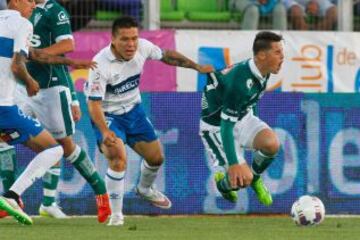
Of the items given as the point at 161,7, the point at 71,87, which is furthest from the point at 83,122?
the point at 161,7

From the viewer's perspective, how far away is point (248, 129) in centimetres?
1329

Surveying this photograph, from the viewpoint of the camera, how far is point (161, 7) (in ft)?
58.2

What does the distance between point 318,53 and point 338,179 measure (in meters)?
3.06

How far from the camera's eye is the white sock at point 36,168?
1183cm

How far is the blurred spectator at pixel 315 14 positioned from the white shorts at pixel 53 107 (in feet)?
17.2

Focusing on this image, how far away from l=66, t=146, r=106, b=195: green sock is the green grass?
38cm

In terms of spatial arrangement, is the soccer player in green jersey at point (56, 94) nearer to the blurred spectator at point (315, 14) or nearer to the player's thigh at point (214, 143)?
the player's thigh at point (214, 143)

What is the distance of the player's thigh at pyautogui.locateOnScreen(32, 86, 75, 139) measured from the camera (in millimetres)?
13219

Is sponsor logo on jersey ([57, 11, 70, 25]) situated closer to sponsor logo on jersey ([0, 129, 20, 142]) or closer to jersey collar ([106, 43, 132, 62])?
jersey collar ([106, 43, 132, 62])

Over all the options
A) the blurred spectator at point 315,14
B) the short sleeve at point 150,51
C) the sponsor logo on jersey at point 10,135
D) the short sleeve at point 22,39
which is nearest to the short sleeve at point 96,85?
the short sleeve at point 150,51

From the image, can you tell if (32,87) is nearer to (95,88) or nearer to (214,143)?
(95,88)

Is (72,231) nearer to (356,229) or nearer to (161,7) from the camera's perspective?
(356,229)

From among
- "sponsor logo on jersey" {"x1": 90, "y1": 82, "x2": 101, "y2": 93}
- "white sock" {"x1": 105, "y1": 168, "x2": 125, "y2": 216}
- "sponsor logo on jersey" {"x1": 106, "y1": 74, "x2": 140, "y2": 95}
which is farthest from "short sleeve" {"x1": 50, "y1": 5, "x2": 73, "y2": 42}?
"white sock" {"x1": 105, "y1": 168, "x2": 125, "y2": 216}

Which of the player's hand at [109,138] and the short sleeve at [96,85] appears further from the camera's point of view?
the short sleeve at [96,85]
